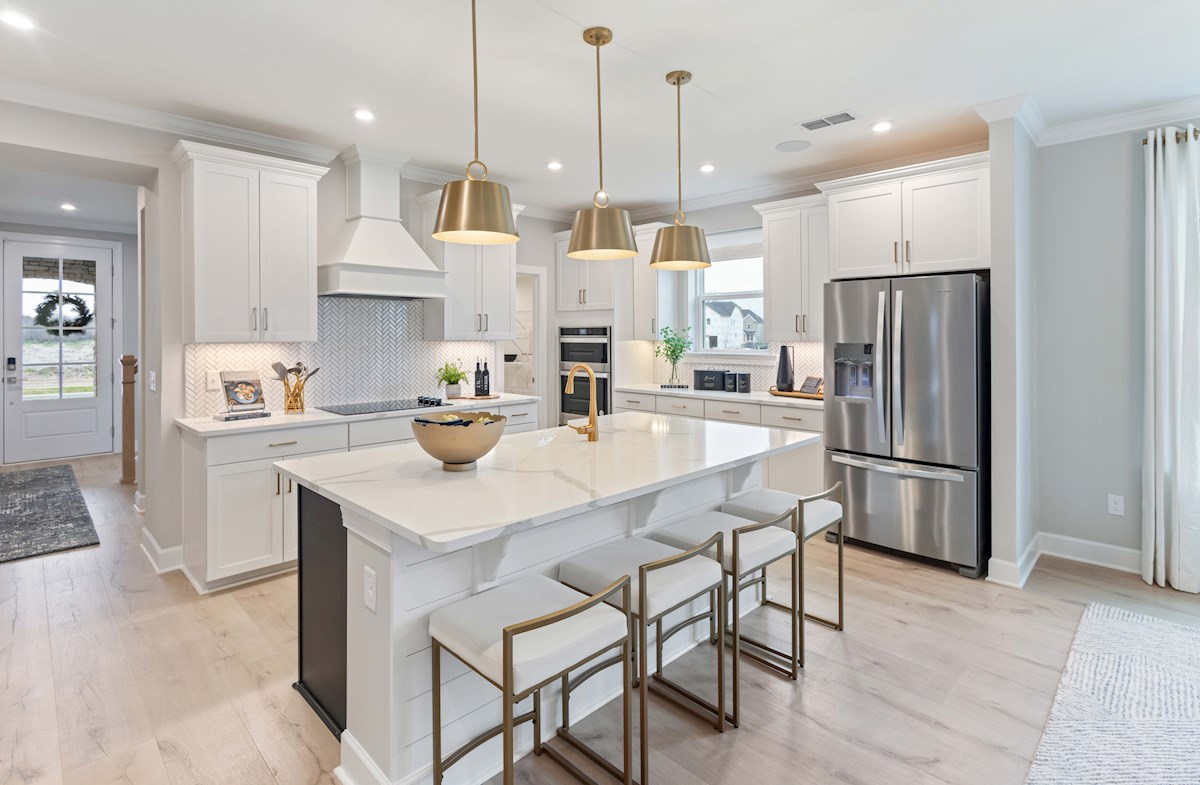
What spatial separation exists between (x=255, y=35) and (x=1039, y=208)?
4350 millimetres

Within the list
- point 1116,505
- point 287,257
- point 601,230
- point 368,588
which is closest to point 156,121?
point 287,257

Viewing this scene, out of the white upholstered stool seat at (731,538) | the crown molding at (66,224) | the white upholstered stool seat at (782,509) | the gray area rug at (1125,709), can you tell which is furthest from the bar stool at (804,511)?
the crown molding at (66,224)

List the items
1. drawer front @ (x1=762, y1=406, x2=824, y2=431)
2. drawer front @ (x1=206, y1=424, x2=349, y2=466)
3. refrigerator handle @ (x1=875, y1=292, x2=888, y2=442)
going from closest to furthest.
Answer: drawer front @ (x1=206, y1=424, x2=349, y2=466) < refrigerator handle @ (x1=875, y1=292, x2=888, y2=442) < drawer front @ (x1=762, y1=406, x2=824, y2=431)

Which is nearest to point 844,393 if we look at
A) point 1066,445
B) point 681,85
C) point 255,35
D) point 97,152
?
point 1066,445

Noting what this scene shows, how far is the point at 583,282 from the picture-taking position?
6.01m

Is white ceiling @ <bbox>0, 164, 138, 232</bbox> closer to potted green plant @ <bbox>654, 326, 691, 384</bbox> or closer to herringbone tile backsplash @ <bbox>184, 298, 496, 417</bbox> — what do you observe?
herringbone tile backsplash @ <bbox>184, 298, 496, 417</bbox>

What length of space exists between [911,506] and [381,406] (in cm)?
353

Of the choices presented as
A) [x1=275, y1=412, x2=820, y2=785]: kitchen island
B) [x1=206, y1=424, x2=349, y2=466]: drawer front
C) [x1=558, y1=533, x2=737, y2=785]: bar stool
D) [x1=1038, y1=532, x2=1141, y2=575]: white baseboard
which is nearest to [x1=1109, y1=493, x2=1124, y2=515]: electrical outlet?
[x1=1038, y1=532, x2=1141, y2=575]: white baseboard

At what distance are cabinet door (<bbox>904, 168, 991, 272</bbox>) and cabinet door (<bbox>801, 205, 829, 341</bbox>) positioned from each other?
28.0 inches

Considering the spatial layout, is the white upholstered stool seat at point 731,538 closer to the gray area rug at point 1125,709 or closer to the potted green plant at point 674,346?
the gray area rug at point 1125,709

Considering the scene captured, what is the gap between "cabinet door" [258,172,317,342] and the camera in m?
3.76

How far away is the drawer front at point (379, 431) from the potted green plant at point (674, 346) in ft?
8.39

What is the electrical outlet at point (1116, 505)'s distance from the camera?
376cm

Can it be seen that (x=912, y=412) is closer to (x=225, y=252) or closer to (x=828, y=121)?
(x=828, y=121)
